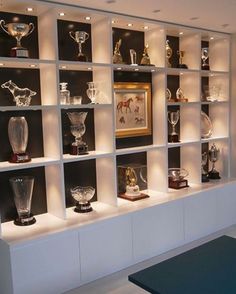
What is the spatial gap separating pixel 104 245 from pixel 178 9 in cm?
214

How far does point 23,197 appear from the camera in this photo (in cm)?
280

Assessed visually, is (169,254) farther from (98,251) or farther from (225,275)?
(225,275)

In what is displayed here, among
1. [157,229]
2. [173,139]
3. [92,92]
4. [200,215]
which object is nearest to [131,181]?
[157,229]

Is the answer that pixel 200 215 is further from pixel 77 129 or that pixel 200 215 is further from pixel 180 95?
pixel 77 129

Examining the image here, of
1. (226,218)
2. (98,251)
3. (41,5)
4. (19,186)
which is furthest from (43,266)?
(226,218)

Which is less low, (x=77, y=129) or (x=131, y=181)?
(x=77, y=129)

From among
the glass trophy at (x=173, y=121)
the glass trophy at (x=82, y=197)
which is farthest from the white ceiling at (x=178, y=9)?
the glass trophy at (x=82, y=197)

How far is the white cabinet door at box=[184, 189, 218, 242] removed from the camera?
3535 mm

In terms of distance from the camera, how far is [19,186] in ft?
9.12

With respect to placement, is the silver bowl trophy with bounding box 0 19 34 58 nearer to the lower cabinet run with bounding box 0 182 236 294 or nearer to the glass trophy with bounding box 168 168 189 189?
the lower cabinet run with bounding box 0 182 236 294

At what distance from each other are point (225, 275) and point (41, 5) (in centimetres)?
231

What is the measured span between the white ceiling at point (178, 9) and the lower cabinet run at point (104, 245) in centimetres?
178

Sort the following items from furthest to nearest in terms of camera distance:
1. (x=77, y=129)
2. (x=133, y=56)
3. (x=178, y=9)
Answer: (x=133, y=56) < (x=77, y=129) < (x=178, y=9)

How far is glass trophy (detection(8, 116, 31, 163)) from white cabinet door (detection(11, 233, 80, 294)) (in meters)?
0.69
